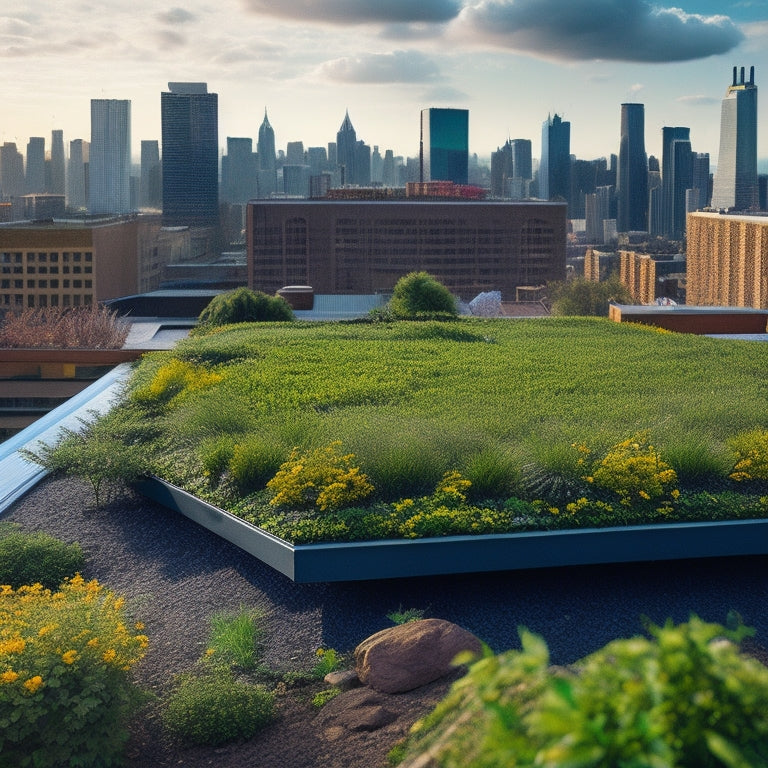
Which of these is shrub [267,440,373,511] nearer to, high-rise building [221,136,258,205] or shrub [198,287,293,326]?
shrub [198,287,293,326]

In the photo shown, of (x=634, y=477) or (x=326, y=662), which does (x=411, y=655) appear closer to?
(x=326, y=662)

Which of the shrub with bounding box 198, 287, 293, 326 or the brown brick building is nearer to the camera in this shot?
the shrub with bounding box 198, 287, 293, 326

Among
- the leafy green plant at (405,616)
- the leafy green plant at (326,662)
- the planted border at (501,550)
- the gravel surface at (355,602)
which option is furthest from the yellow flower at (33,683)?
the leafy green plant at (405,616)

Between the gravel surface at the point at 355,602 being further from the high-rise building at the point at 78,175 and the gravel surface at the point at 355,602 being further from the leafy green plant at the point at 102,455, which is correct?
the high-rise building at the point at 78,175

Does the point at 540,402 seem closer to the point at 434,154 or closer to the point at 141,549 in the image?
the point at 141,549

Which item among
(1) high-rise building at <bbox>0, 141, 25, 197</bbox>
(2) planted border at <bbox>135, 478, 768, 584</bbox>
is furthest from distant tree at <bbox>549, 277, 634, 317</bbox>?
(1) high-rise building at <bbox>0, 141, 25, 197</bbox>

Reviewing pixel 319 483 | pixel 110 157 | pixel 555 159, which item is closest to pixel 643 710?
pixel 319 483
